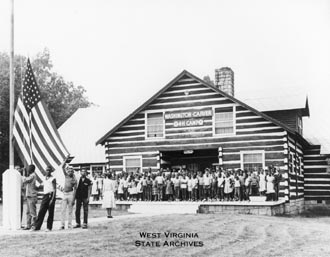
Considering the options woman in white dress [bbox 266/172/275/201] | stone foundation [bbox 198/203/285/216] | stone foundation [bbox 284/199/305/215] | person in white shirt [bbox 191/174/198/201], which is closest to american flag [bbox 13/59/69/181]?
stone foundation [bbox 198/203/285/216]

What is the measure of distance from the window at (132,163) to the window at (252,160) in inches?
229

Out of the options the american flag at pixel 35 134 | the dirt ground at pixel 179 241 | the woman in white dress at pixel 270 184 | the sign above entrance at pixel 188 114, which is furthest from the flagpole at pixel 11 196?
the sign above entrance at pixel 188 114

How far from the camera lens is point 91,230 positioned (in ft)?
47.0

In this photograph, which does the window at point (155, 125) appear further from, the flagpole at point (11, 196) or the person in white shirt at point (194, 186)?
the flagpole at point (11, 196)

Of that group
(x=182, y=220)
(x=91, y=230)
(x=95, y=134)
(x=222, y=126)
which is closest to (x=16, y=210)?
(x=91, y=230)

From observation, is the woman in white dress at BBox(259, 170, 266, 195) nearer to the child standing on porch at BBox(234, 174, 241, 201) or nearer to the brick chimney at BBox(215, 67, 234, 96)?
the child standing on porch at BBox(234, 174, 241, 201)

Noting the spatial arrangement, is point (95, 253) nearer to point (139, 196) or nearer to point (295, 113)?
point (139, 196)

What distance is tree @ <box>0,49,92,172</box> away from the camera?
133 feet

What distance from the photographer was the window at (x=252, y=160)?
24.7m

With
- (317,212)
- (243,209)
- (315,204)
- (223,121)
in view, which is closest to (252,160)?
(223,121)

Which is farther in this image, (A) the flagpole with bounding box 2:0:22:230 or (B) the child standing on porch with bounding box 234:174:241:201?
(B) the child standing on porch with bounding box 234:174:241:201

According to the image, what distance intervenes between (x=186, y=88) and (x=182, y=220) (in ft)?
34.9

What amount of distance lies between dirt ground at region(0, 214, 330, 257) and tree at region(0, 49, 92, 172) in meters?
26.6

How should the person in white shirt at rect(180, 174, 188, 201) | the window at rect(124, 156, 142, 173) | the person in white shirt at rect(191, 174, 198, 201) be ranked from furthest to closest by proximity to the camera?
the window at rect(124, 156, 142, 173) < the person in white shirt at rect(180, 174, 188, 201) < the person in white shirt at rect(191, 174, 198, 201)
